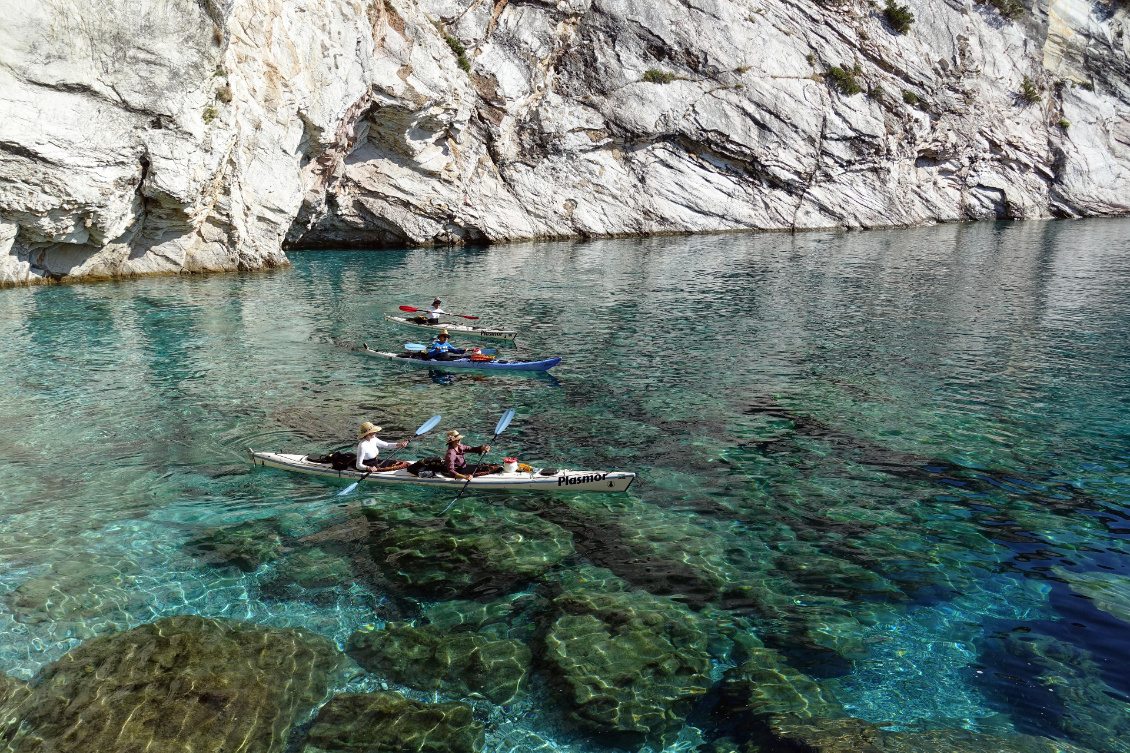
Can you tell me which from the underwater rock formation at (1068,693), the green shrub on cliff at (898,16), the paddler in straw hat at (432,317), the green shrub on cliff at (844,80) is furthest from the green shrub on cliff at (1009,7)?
the underwater rock formation at (1068,693)

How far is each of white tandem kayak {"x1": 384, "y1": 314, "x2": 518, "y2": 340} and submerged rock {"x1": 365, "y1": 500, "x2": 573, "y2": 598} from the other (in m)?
12.6

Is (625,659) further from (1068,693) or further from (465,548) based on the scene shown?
(1068,693)

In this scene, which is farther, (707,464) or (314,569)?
(707,464)

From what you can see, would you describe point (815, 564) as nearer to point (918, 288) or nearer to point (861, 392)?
point (861, 392)

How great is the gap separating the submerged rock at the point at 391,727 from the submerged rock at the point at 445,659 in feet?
1.27

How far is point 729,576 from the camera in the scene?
11.2 metres

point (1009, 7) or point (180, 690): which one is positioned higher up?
point (1009, 7)

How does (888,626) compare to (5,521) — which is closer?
(888,626)

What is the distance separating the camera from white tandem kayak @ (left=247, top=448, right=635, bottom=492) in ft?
45.4

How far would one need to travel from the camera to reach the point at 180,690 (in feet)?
28.7

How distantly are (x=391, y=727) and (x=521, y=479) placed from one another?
5.99 meters

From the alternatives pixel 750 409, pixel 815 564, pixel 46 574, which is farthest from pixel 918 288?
pixel 46 574

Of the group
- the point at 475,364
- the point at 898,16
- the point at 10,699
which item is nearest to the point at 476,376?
the point at 475,364

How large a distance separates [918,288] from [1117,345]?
12.2 m
